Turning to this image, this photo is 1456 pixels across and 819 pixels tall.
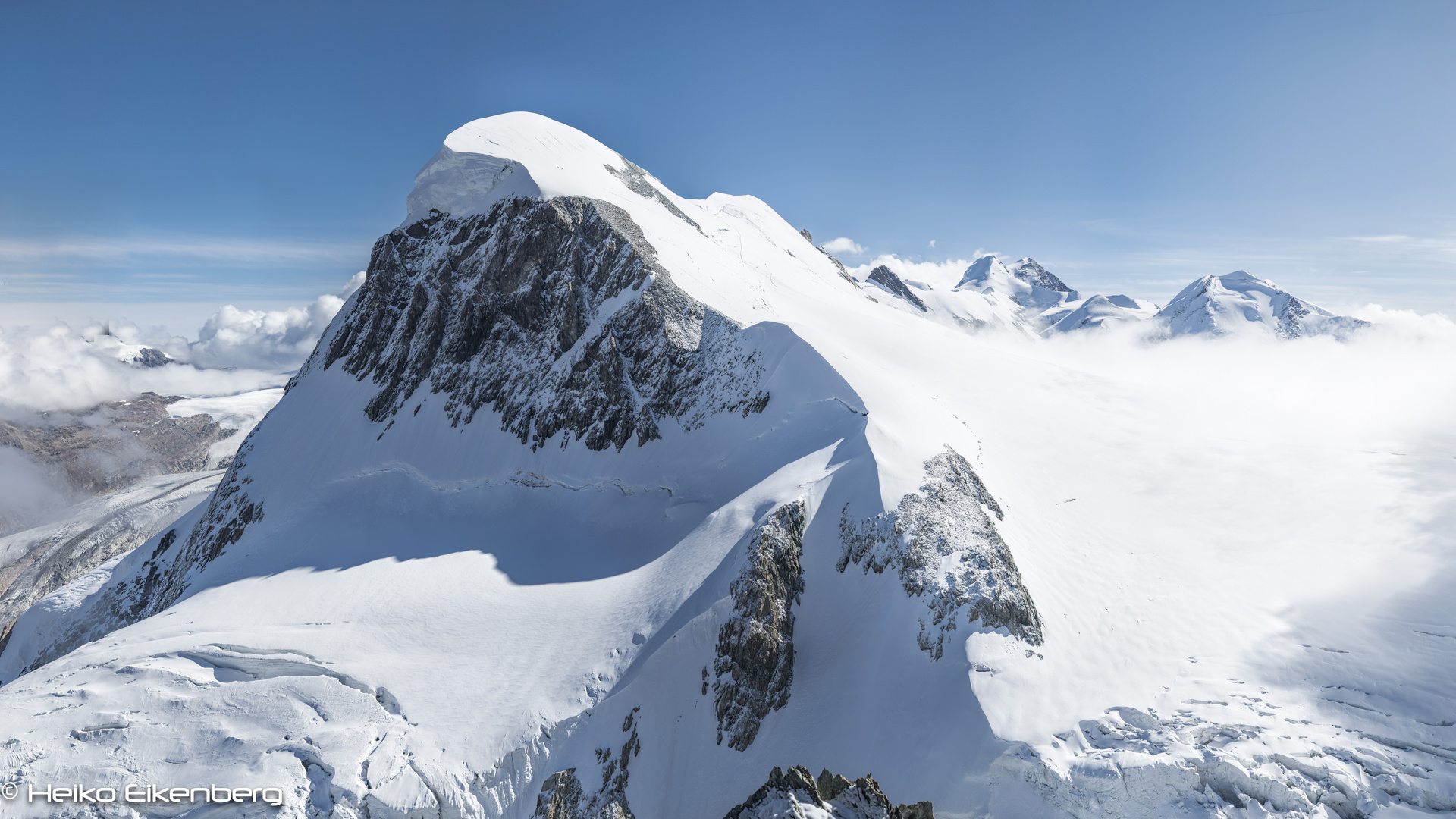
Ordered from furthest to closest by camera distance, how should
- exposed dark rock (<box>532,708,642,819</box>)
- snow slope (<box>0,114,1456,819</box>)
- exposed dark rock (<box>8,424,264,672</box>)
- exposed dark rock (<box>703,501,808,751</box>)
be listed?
exposed dark rock (<box>8,424,264,672</box>), exposed dark rock (<box>703,501,808,751</box>), exposed dark rock (<box>532,708,642,819</box>), snow slope (<box>0,114,1456,819</box>)

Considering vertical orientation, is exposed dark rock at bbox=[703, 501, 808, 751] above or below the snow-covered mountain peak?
below

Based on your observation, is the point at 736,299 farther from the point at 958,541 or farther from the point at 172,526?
the point at 172,526

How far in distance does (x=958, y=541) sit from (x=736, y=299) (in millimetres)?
27694

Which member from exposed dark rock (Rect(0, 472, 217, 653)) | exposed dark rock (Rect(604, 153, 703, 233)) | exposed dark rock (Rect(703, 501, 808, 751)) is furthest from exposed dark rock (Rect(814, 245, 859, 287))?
exposed dark rock (Rect(0, 472, 217, 653))

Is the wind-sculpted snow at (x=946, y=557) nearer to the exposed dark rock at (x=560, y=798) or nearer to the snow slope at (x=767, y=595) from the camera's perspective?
the snow slope at (x=767, y=595)

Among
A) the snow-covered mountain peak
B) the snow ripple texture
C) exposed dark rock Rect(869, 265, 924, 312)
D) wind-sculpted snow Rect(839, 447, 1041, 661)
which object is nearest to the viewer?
the snow ripple texture

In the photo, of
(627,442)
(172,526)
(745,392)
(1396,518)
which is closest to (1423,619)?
(1396,518)

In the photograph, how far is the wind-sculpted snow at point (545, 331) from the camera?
40625 millimetres

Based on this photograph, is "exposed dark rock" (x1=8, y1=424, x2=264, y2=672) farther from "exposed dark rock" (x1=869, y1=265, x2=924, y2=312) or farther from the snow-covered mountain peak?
"exposed dark rock" (x1=869, y1=265, x2=924, y2=312)

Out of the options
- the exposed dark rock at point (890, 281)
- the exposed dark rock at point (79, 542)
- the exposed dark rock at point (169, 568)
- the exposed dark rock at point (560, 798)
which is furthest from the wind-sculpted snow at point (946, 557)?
the exposed dark rock at point (79, 542)

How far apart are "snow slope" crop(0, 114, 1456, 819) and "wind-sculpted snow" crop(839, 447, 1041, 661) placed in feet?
0.44

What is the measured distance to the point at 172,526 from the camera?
6744 cm

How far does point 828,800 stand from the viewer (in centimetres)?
1421

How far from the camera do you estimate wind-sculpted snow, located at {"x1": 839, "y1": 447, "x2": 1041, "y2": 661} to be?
22.3 m
